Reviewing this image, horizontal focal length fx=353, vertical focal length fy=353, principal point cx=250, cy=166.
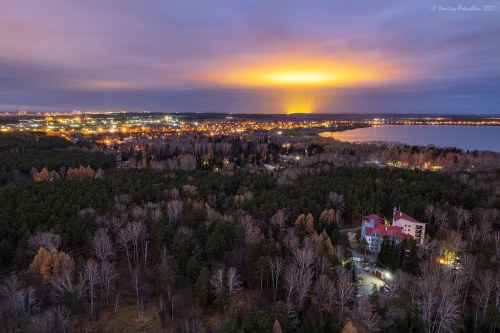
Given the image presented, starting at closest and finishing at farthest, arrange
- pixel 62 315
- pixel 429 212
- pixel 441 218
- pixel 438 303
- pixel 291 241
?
pixel 62 315 → pixel 438 303 → pixel 291 241 → pixel 441 218 → pixel 429 212

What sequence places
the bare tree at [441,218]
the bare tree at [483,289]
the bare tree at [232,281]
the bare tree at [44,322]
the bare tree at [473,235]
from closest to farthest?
the bare tree at [44,322], the bare tree at [483,289], the bare tree at [232,281], the bare tree at [473,235], the bare tree at [441,218]

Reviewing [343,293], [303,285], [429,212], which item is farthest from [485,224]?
[303,285]

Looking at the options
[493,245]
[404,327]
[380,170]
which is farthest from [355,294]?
[380,170]

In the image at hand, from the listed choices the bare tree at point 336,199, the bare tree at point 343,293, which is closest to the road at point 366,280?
the bare tree at point 343,293

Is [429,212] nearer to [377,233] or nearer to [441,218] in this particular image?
[441,218]

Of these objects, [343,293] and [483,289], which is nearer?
[343,293]

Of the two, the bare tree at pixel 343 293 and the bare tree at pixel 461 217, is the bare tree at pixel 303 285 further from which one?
the bare tree at pixel 461 217

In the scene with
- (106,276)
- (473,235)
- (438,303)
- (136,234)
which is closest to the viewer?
(438,303)
